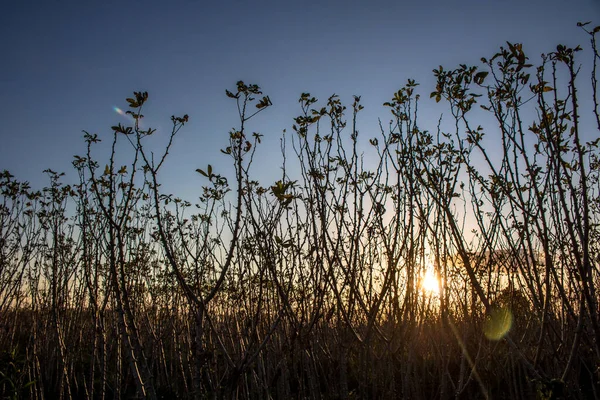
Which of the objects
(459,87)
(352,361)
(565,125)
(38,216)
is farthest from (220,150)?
(352,361)

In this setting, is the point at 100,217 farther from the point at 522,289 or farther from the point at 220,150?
the point at 522,289

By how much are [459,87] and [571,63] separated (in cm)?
79

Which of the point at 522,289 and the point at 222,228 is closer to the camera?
the point at 522,289

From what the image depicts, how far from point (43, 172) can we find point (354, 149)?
383cm

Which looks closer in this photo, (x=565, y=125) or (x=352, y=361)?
(x=565, y=125)

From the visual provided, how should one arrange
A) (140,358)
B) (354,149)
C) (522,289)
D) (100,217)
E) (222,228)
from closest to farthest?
(140,358)
(354,149)
(522,289)
(100,217)
(222,228)

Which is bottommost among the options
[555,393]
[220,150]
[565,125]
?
[555,393]

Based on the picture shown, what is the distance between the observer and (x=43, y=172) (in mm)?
4492

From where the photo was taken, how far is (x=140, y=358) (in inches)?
67.9

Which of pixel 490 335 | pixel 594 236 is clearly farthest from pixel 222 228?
pixel 594 236

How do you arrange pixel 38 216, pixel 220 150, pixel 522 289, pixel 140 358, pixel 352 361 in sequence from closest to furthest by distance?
pixel 140 358, pixel 220 150, pixel 522 289, pixel 38 216, pixel 352 361

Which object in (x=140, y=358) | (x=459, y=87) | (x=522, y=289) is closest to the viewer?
(x=140, y=358)

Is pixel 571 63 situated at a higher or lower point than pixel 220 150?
higher

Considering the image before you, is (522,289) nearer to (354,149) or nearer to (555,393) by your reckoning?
(354,149)
